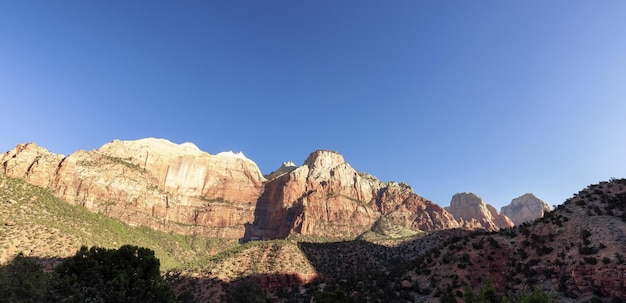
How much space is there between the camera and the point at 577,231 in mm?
32812

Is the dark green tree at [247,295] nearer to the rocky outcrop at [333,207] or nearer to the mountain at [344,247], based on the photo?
the mountain at [344,247]

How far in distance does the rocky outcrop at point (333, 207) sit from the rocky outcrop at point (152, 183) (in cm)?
1185

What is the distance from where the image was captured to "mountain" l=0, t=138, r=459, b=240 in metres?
124

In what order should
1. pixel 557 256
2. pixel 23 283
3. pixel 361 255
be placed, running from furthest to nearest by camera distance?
pixel 361 255 < pixel 23 283 < pixel 557 256

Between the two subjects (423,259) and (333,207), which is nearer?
(423,259)

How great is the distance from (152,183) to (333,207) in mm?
90618

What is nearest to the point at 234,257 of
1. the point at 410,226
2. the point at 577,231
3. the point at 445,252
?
the point at 445,252

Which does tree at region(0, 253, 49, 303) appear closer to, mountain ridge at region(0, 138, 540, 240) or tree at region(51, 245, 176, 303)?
tree at region(51, 245, 176, 303)

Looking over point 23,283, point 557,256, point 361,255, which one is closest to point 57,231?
point 23,283

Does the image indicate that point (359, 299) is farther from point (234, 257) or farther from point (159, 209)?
point (159, 209)

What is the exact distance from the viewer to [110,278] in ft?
114

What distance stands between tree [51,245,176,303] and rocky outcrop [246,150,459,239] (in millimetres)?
118111

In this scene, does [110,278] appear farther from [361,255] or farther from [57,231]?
[361,255]

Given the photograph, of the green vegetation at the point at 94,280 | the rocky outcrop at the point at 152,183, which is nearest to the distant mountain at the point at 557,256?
the green vegetation at the point at 94,280
